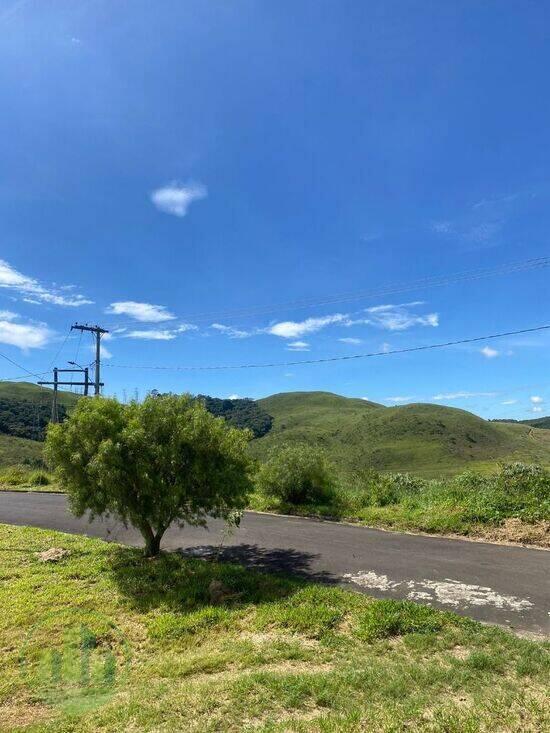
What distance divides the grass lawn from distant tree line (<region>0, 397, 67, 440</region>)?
343 feet

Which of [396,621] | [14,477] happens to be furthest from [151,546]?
[14,477]

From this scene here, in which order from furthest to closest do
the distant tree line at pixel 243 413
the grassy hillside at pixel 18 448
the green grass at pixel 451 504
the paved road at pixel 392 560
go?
the distant tree line at pixel 243 413 → the grassy hillside at pixel 18 448 → the green grass at pixel 451 504 → the paved road at pixel 392 560

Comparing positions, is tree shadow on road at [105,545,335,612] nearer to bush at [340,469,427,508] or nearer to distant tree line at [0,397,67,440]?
bush at [340,469,427,508]

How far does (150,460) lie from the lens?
9.27 meters

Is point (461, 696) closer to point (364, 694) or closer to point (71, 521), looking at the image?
point (364, 694)

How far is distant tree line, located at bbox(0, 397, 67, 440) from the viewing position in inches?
4313

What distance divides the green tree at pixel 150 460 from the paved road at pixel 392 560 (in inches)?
81.5

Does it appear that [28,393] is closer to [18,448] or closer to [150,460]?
[18,448]

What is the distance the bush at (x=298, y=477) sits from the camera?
1625 centimetres

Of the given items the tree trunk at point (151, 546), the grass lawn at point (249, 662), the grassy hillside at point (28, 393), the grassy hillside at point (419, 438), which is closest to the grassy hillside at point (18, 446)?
the grassy hillside at point (28, 393)

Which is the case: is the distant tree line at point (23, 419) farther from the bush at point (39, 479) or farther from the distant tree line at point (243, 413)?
the bush at point (39, 479)

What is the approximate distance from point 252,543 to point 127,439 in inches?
189

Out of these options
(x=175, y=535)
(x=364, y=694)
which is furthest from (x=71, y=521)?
(x=364, y=694)

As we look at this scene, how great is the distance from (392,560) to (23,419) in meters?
129
